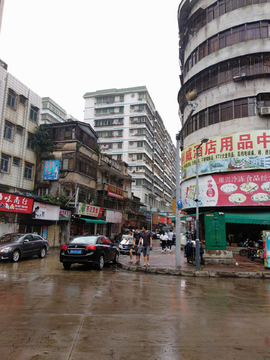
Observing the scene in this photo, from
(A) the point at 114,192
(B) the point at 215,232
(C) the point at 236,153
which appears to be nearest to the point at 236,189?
(C) the point at 236,153

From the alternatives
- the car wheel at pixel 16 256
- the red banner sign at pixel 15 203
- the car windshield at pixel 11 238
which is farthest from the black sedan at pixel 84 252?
the red banner sign at pixel 15 203

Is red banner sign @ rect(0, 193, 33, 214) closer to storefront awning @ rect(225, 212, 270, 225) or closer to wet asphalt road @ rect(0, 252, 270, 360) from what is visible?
wet asphalt road @ rect(0, 252, 270, 360)

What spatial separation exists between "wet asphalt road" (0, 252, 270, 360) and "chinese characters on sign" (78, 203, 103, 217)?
70.8ft

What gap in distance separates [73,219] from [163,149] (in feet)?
186

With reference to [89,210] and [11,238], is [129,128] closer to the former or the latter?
[89,210]

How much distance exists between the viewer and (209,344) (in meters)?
4.18

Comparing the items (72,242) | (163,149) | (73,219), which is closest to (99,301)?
(72,242)

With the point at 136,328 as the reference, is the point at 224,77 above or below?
above

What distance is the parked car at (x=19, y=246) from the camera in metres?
14.0

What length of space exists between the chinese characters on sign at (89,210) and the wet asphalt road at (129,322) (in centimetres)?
2158

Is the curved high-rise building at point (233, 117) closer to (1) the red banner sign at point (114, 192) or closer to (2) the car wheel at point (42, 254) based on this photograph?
(1) the red banner sign at point (114, 192)

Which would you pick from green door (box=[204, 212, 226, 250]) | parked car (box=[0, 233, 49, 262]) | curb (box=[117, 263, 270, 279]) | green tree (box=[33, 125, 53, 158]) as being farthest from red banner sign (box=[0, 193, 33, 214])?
green door (box=[204, 212, 226, 250])

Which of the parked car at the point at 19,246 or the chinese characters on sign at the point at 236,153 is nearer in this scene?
the parked car at the point at 19,246

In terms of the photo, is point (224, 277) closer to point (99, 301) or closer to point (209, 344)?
point (99, 301)
